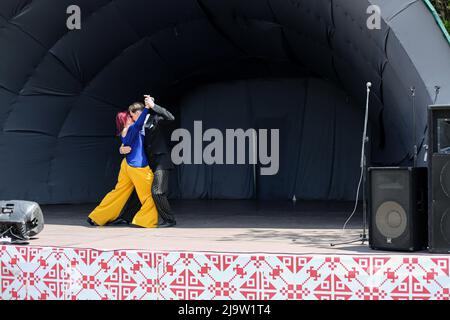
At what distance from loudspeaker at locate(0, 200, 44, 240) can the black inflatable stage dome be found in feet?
12.2

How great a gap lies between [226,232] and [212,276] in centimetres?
227

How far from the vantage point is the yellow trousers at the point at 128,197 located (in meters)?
8.03

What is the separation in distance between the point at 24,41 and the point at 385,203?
667 cm

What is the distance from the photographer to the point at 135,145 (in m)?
8.12

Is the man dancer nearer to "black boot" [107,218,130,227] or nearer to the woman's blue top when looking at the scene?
the woman's blue top

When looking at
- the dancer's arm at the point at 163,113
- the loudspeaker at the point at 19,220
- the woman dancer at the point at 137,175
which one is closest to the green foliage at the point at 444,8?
the dancer's arm at the point at 163,113

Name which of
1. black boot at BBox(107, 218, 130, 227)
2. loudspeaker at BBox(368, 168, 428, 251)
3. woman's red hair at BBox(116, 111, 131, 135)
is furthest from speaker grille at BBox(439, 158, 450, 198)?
black boot at BBox(107, 218, 130, 227)

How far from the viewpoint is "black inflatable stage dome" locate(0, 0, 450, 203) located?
756 centimetres

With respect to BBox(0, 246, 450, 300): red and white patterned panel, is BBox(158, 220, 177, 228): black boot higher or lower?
higher

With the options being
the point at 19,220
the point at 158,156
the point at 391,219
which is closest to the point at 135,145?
the point at 158,156

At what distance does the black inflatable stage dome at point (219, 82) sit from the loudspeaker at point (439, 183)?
1.17 meters

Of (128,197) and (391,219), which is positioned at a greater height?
(128,197)

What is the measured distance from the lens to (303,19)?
9.30m

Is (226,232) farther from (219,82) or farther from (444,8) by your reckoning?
(219,82)
